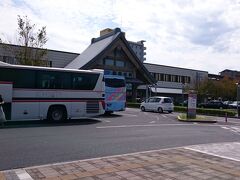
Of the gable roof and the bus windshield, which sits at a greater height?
the gable roof

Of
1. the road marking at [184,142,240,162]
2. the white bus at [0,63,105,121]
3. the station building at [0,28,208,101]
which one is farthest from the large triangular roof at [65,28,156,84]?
the road marking at [184,142,240,162]

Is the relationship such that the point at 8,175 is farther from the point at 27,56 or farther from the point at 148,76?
the point at 148,76

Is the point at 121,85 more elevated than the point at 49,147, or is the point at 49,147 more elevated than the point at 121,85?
the point at 121,85

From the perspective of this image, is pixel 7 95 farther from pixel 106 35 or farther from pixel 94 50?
pixel 106 35

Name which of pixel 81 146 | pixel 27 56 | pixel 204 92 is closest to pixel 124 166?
pixel 81 146

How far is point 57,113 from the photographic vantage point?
18391 millimetres

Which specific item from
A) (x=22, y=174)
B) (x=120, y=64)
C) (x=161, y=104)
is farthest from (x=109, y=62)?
(x=22, y=174)

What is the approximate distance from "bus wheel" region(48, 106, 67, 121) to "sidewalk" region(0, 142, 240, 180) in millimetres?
9787

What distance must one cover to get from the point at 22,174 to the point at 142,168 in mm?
2485

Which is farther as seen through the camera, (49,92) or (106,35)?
(106,35)

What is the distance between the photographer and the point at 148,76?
54156 mm

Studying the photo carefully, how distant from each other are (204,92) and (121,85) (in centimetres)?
4728

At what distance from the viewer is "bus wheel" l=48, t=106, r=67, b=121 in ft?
59.6

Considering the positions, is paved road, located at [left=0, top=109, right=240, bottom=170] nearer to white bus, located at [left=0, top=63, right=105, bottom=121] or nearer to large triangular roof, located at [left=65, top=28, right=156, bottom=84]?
white bus, located at [left=0, top=63, right=105, bottom=121]
